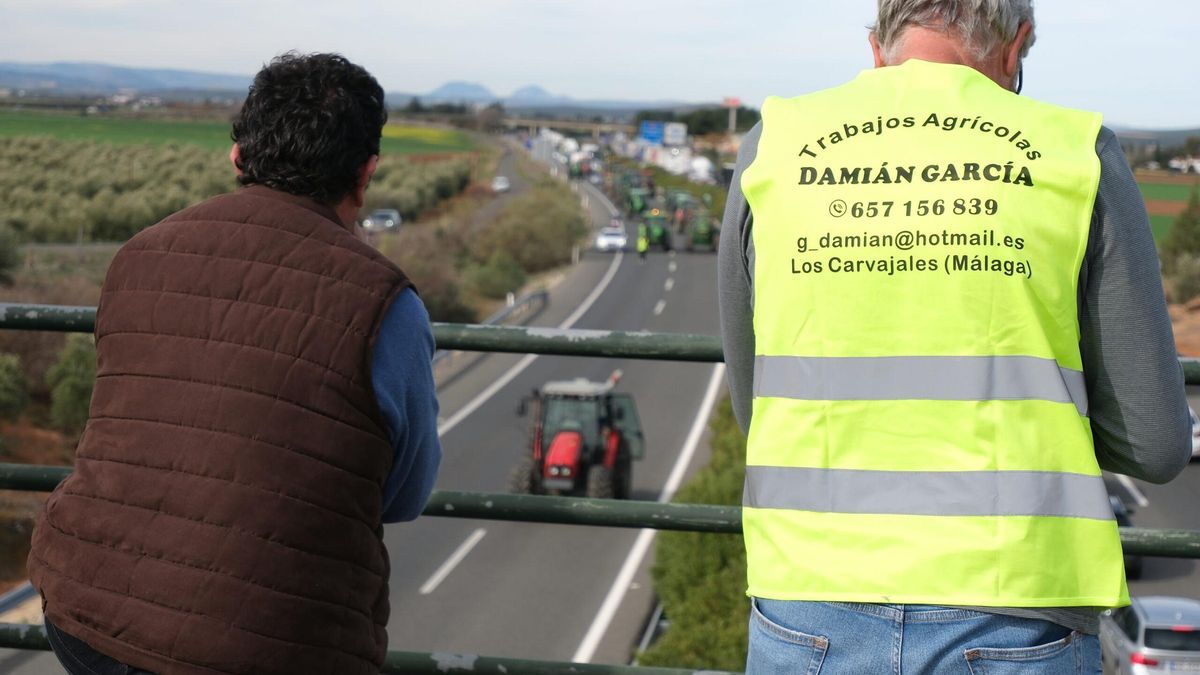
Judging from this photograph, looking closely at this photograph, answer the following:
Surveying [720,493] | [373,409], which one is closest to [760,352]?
[373,409]

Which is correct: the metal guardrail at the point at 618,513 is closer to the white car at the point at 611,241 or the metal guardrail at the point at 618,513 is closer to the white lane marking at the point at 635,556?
the white lane marking at the point at 635,556

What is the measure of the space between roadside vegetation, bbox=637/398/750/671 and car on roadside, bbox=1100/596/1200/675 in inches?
157

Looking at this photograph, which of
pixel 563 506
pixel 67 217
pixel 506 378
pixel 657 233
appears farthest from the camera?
pixel 657 233

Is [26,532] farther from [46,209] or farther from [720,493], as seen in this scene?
[46,209]

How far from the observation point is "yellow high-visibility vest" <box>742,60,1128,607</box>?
1.92 meters

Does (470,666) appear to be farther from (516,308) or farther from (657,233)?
(657,233)

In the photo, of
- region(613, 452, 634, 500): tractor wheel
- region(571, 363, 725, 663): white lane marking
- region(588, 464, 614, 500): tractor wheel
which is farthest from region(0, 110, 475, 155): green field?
→ region(571, 363, 725, 663): white lane marking

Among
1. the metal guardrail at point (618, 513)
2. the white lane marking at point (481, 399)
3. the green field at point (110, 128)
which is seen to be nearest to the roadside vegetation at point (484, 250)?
the white lane marking at point (481, 399)

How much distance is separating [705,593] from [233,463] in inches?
529

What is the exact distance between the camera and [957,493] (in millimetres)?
1919

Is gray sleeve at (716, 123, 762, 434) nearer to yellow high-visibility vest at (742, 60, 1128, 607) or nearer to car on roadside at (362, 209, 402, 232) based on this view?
yellow high-visibility vest at (742, 60, 1128, 607)

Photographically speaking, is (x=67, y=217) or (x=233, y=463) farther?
(x=67, y=217)

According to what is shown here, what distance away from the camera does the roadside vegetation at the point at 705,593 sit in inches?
534

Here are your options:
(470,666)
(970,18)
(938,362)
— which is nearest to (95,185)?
(470,666)
